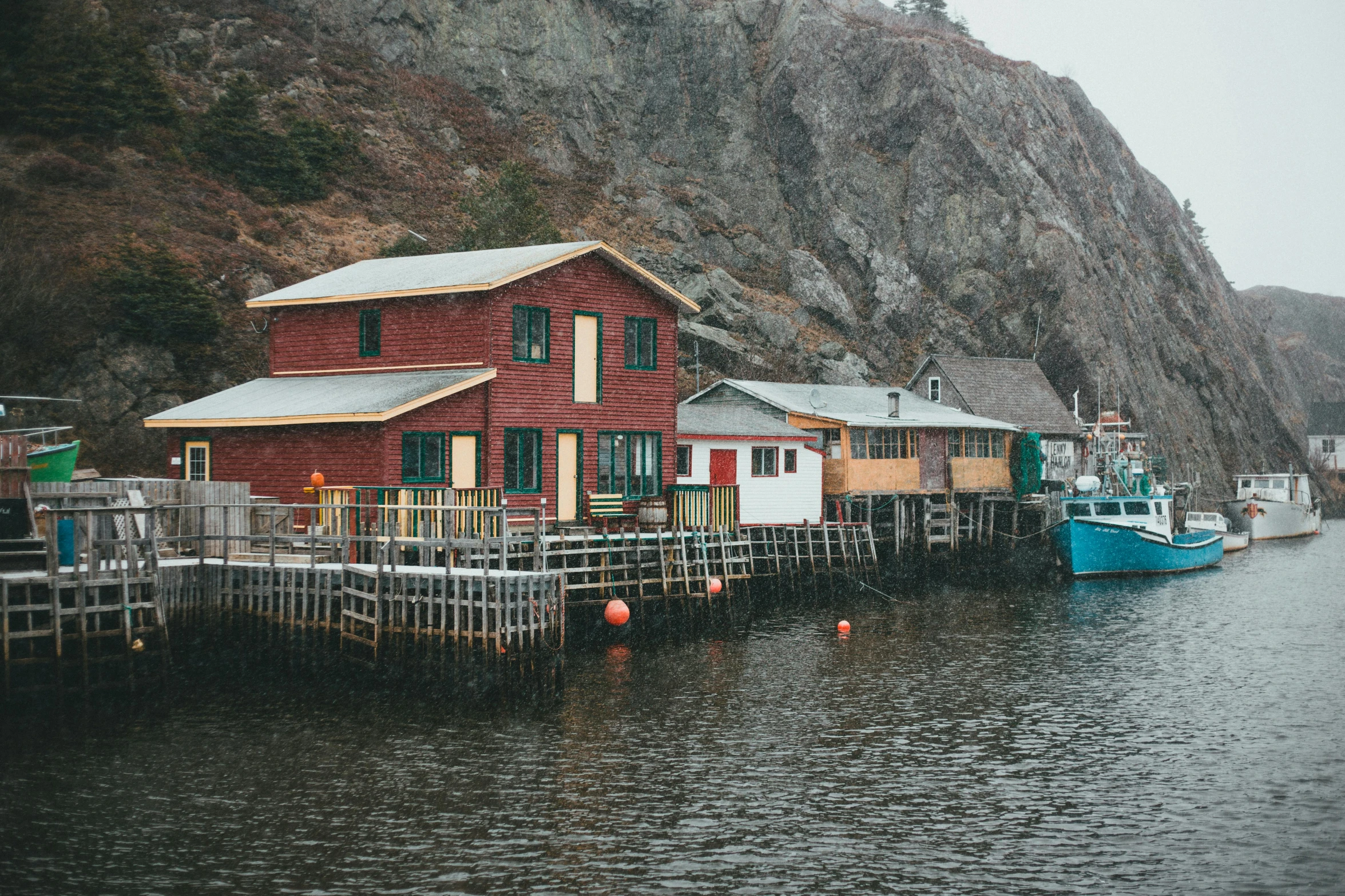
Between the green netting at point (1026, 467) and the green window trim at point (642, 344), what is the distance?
27754 millimetres

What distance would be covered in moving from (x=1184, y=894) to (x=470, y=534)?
2071 centimetres

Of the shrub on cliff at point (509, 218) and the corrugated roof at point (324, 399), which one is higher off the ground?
the shrub on cliff at point (509, 218)

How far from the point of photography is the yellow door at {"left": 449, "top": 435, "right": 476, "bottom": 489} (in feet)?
119

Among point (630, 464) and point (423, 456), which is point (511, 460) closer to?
point (423, 456)

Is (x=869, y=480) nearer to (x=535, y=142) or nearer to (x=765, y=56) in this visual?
(x=535, y=142)

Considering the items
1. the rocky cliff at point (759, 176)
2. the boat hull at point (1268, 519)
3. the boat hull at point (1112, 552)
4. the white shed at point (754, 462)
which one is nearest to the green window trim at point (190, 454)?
the white shed at point (754, 462)

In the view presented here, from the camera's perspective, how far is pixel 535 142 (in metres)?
92.1

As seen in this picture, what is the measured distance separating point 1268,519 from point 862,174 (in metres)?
41.2

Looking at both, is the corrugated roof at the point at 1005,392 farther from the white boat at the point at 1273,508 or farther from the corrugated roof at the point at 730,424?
the white boat at the point at 1273,508

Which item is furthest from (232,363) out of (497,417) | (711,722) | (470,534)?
(711,722)

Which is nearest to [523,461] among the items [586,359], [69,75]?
[586,359]

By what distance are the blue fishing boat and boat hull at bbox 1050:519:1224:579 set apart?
1.0 inches

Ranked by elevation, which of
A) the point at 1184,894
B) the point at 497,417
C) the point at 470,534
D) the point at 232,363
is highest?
the point at 232,363

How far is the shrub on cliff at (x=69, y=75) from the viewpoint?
2506 inches
